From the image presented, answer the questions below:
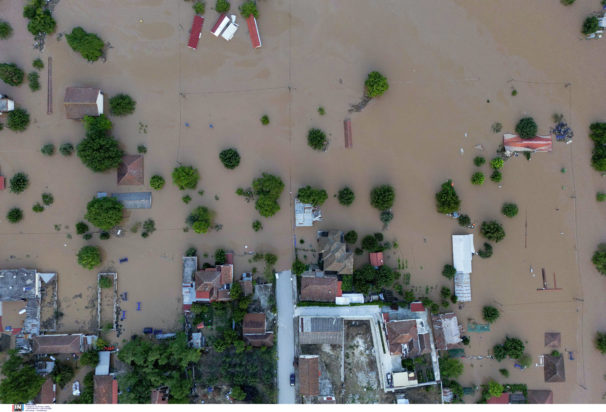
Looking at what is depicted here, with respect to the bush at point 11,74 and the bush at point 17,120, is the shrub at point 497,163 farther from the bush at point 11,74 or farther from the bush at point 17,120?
the bush at point 11,74

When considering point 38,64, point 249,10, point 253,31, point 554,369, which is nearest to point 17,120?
point 38,64

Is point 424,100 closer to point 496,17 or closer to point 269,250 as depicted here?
→ point 496,17

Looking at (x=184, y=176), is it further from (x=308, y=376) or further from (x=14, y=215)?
(x=308, y=376)

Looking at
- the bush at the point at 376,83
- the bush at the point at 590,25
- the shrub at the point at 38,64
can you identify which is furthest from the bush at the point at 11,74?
the bush at the point at 590,25

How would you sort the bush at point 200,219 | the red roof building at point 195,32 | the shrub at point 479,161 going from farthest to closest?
1. the shrub at point 479,161
2. the red roof building at point 195,32
3. the bush at point 200,219

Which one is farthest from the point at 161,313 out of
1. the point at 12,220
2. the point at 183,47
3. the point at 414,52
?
the point at 414,52

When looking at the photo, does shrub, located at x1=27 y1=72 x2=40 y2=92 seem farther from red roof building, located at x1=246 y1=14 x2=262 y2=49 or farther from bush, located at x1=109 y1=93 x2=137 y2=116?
red roof building, located at x1=246 y1=14 x2=262 y2=49
